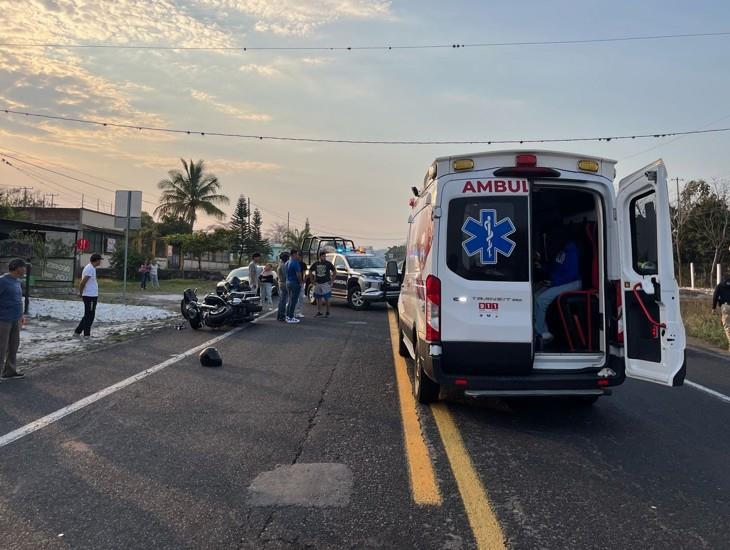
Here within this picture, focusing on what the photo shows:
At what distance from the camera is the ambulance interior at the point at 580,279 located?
5832 mm

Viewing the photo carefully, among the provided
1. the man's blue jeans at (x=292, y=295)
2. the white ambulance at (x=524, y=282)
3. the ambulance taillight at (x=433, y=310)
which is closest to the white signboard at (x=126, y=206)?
the man's blue jeans at (x=292, y=295)

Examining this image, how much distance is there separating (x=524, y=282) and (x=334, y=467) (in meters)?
2.46

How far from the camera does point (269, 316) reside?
16.2 meters

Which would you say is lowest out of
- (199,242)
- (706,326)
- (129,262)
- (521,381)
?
(521,381)

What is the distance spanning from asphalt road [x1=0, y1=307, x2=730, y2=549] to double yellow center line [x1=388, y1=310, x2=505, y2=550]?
0.04 metres

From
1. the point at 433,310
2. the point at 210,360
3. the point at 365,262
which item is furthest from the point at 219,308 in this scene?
the point at 433,310

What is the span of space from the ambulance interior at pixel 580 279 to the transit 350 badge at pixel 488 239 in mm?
580

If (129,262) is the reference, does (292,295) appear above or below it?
below

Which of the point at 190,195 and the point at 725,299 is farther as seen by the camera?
the point at 190,195

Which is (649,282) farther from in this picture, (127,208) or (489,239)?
(127,208)

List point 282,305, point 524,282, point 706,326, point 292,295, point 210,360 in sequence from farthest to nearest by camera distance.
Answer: point 282,305 → point 292,295 → point 706,326 → point 210,360 → point 524,282

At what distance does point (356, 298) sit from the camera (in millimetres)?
18328

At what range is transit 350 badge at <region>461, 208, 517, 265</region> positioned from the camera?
5488 millimetres

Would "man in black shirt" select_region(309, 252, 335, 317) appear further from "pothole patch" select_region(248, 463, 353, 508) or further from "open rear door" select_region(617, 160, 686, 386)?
"pothole patch" select_region(248, 463, 353, 508)
